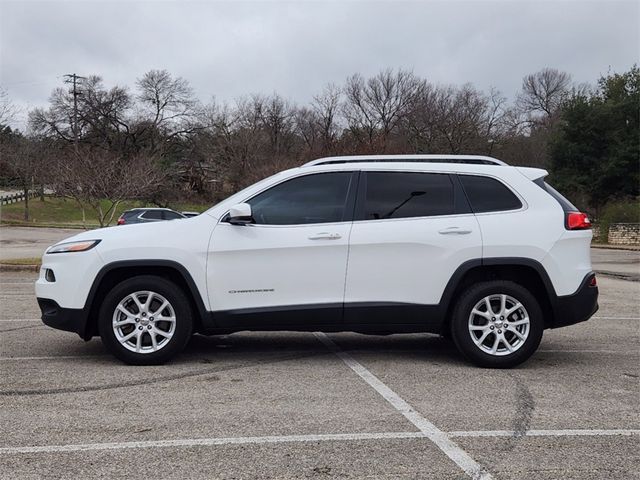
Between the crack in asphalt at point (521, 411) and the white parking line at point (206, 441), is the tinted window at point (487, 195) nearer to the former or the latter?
the crack in asphalt at point (521, 411)

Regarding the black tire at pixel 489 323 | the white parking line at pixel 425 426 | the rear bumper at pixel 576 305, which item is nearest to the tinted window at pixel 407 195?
the black tire at pixel 489 323

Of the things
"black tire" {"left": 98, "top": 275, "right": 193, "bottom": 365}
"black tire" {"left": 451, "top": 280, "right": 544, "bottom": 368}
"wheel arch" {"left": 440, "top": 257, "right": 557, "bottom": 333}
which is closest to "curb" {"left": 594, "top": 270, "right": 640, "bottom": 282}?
"wheel arch" {"left": 440, "top": 257, "right": 557, "bottom": 333}

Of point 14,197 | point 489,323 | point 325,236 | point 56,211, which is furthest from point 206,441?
point 14,197

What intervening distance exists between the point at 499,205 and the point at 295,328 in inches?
86.4

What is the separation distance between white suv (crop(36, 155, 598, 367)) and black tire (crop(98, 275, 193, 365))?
0.03 feet

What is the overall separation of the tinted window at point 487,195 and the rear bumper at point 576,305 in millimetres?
929

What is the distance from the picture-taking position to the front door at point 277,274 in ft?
18.9

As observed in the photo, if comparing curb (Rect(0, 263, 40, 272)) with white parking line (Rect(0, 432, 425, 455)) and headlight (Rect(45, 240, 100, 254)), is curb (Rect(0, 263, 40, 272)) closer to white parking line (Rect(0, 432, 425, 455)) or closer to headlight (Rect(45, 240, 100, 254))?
headlight (Rect(45, 240, 100, 254))

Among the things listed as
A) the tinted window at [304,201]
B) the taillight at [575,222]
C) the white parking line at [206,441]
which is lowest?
the white parking line at [206,441]

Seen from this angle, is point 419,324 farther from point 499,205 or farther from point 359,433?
point 359,433

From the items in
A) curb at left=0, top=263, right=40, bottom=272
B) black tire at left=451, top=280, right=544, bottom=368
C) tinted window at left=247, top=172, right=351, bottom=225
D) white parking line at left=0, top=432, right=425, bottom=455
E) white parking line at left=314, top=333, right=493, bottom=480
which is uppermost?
tinted window at left=247, top=172, right=351, bottom=225

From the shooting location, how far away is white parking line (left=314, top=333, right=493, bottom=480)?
11.9ft

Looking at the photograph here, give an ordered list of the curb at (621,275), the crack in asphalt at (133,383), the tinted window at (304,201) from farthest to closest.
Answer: the curb at (621,275) < the tinted window at (304,201) < the crack in asphalt at (133,383)

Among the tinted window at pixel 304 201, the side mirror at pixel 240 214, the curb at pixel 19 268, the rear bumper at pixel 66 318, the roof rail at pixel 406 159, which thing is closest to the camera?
the side mirror at pixel 240 214
